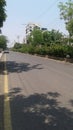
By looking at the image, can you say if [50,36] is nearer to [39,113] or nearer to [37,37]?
[37,37]

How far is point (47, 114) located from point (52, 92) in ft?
13.3

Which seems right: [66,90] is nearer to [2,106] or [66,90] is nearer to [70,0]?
[2,106]

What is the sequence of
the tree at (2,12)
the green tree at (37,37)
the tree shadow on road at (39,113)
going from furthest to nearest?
the green tree at (37,37) → the tree at (2,12) → the tree shadow on road at (39,113)

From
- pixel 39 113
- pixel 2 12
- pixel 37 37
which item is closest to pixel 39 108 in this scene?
pixel 39 113

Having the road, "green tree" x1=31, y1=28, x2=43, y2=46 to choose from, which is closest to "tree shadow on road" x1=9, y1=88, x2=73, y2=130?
the road

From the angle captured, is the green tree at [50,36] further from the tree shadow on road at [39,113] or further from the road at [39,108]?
the tree shadow on road at [39,113]

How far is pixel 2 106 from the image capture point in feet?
31.7

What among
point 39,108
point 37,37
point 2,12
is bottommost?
point 37,37

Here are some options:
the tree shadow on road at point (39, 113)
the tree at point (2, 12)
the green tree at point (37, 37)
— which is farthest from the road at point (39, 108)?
the green tree at point (37, 37)

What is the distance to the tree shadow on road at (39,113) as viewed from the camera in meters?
7.39

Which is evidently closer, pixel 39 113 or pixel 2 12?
pixel 39 113

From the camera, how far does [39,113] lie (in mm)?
8633

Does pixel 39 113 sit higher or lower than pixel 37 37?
higher

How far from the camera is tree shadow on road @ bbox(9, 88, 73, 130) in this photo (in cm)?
739
